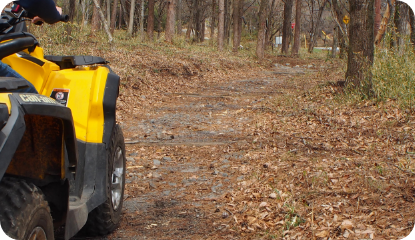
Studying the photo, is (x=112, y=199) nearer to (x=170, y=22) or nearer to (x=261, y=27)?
(x=170, y=22)

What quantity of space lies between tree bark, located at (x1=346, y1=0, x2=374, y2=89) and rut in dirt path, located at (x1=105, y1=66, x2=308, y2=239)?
225cm

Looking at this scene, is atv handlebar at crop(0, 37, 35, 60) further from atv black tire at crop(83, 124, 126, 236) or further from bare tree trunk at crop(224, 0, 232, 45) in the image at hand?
bare tree trunk at crop(224, 0, 232, 45)

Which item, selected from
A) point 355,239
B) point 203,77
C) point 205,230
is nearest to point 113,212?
point 205,230

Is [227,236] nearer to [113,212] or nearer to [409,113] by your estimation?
[113,212]

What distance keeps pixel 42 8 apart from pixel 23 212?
3.70ft

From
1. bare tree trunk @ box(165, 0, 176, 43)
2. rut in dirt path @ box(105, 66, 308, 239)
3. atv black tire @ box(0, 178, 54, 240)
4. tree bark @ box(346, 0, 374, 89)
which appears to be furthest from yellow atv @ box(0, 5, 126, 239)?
bare tree trunk @ box(165, 0, 176, 43)

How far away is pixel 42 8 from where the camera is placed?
2348 millimetres

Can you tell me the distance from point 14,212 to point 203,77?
13.6 meters

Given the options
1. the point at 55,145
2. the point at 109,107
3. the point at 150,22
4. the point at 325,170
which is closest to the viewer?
the point at 55,145

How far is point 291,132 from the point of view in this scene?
6.95 m

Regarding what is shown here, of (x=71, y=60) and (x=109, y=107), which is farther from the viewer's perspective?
(x=71, y=60)

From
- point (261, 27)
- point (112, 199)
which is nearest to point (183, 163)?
point (112, 199)

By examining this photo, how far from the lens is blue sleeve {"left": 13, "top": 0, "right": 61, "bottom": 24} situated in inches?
89.0

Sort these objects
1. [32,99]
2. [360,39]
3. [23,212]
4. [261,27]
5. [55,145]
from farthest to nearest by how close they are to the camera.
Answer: [261,27] < [360,39] < [55,145] < [32,99] < [23,212]
